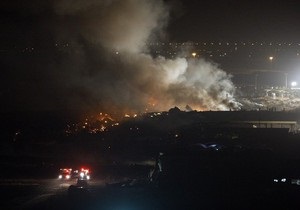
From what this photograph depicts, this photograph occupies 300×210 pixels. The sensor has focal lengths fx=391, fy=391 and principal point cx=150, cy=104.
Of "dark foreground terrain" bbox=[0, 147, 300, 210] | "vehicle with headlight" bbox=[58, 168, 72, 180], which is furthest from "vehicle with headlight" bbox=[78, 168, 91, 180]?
"dark foreground terrain" bbox=[0, 147, 300, 210]

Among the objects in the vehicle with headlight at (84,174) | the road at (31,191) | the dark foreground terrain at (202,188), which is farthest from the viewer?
the vehicle with headlight at (84,174)

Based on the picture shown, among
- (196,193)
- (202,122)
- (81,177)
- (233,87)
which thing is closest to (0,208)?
(81,177)

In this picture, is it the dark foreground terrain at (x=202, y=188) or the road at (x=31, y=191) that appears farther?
the road at (x=31, y=191)

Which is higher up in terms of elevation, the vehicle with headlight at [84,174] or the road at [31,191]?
the vehicle with headlight at [84,174]

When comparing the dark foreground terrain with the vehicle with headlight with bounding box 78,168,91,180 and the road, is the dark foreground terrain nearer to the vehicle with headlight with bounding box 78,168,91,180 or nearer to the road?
the road

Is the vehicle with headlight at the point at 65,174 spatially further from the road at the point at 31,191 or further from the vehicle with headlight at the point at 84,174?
the vehicle with headlight at the point at 84,174

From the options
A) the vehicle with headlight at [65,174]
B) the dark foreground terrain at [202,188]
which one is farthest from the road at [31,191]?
the vehicle with headlight at [65,174]

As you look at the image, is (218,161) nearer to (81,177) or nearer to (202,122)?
(81,177)

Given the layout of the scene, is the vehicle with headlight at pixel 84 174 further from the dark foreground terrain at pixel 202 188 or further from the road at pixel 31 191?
the dark foreground terrain at pixel 202 188

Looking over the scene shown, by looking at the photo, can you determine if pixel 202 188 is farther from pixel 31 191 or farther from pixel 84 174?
pixel 84 174

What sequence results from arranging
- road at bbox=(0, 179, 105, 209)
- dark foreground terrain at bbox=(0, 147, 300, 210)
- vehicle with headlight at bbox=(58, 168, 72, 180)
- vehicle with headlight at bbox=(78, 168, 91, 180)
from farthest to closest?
vehicle with headlight at bbox=(58, 168, 72, 180)
vehicle with headlight at bbox=(78, 168, 91, 180)
road at bbox=(0, 179, 105, 209)
dark foreground terrain at bbox=(0, 147, 300, 210)

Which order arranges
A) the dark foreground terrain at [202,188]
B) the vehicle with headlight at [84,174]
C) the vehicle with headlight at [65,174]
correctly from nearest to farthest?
the dark foreground terrain at [202,188] → the vehicle with headlight at [84,174] → the vehicle with headlight at [65,174]

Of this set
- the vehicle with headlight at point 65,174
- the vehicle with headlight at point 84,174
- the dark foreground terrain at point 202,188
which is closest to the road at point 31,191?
the dark foreground terrain at point 202,188
